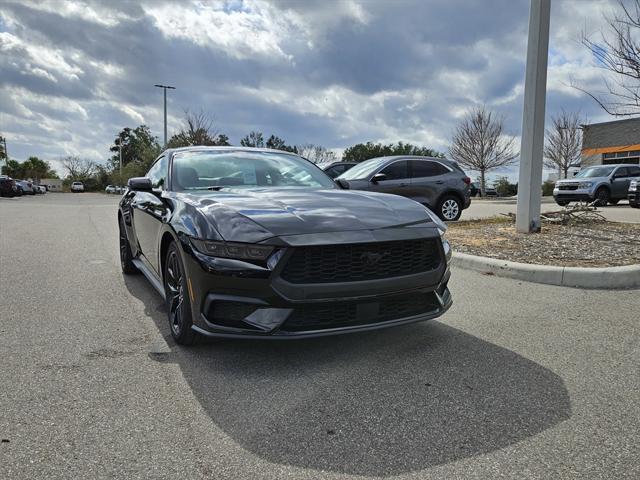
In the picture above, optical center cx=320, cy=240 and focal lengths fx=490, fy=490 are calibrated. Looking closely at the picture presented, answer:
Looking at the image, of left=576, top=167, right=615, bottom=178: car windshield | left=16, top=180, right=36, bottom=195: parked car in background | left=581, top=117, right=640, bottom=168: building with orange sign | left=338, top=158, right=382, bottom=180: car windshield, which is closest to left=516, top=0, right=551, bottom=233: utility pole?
left=338, top=158, right=382, bottom=180: car windshield

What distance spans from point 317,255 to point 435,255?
900mm

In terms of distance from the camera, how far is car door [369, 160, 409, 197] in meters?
11.1

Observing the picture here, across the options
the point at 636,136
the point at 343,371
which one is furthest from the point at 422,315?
the point at 636,136

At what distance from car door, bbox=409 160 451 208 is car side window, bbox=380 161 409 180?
159 millimetres

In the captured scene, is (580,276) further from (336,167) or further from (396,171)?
(336,167)

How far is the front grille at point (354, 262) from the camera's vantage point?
9.33ft

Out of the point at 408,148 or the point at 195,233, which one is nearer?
the point at 195,233

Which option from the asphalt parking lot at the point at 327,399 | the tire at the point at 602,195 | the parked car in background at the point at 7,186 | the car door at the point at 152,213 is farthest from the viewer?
the parked car in background at the point at 7,186

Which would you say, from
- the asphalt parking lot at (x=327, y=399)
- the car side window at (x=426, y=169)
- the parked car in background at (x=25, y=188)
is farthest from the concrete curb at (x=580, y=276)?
the parked car in background at (x=25, y=188)

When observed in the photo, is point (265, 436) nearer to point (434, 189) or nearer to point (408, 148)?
point (434, 189)

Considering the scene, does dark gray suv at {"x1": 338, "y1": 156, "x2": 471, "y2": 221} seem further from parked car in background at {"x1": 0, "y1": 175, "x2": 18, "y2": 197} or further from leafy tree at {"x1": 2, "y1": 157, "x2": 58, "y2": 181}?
leafy tree at {"x1": 2, "y1": 157, "x2": 58, "y2": 181}

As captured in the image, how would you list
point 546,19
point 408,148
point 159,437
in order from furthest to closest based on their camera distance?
point 408,148 < point 546,19 < point 159,437

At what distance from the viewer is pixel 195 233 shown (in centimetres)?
310

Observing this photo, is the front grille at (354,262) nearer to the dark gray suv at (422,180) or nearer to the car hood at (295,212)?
the car hood at (295,212)
